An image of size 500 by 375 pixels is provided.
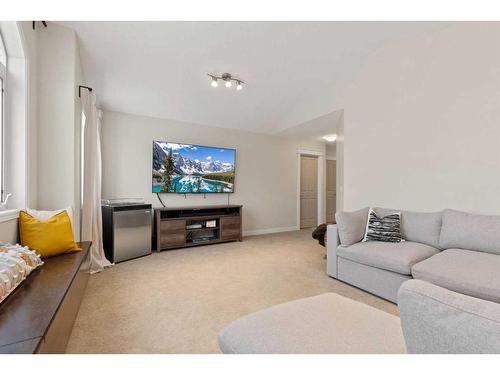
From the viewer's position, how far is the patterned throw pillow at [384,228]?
2598mm

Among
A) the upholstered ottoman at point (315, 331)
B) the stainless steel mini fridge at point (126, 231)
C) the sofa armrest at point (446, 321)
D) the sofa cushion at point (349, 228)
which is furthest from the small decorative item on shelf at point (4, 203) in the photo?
the sofa cushion at point (349, 228)

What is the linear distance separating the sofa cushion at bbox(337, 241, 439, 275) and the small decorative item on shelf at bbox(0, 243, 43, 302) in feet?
8.59

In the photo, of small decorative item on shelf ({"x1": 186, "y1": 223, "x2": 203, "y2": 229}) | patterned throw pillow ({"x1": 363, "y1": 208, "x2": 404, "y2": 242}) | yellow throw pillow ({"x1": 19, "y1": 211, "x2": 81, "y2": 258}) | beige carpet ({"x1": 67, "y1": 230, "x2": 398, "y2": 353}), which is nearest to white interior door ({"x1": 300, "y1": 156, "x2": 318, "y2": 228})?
beige carpet ({"x1": 67, "y1": 230, "x2": 398, "y2": 353})

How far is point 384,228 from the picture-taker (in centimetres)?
264

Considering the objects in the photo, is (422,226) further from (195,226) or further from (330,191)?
(330,191)

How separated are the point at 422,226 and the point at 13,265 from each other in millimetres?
3383

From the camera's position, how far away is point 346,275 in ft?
8.52

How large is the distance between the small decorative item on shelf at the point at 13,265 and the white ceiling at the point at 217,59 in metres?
2.18

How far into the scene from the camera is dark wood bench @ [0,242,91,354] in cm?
95

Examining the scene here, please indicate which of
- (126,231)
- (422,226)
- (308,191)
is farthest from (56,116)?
(308,191)

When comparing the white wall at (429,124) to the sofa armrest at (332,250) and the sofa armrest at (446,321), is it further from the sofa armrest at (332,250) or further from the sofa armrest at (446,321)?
the sofa armrest at (446,321)

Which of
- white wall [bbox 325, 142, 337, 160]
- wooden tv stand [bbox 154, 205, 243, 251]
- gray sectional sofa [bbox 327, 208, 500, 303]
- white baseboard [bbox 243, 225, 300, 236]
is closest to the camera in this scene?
gray sectional sofa [bbox 327, 208, 500, 303]

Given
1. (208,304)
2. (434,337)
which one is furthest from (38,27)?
(434,337)

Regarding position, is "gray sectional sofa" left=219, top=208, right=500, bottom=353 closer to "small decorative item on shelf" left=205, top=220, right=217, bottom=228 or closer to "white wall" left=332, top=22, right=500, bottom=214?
"white wall" left=332, top=22, right=500, bottom=214
